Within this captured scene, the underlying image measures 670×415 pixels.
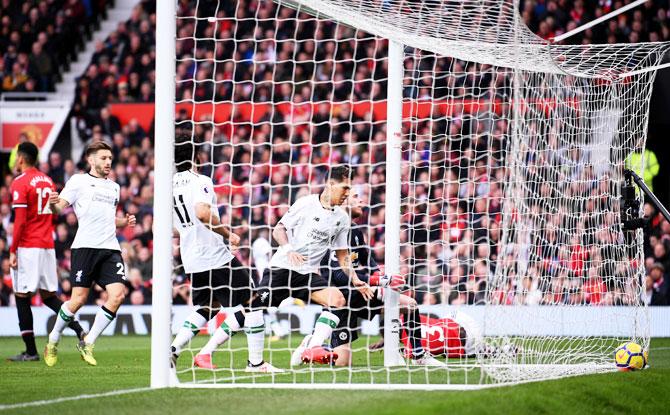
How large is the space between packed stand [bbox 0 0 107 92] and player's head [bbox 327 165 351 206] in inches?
591

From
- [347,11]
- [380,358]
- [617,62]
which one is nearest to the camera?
[347,11]

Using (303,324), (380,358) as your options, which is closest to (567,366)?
(380,358)

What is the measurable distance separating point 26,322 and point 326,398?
523 cm

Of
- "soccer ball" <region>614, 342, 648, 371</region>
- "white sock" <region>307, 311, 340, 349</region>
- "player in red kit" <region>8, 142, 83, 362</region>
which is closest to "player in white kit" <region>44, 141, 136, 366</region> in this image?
"player in red kit" <region>8, 142, 83, 362</region>

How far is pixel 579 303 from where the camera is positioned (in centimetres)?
1074

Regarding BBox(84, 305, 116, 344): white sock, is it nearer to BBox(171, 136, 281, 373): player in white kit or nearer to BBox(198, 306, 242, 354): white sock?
BBox(171, 136, 281, 373): player in white kit

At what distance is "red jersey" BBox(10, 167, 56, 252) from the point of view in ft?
35.7

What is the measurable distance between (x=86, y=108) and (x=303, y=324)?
7877 mm

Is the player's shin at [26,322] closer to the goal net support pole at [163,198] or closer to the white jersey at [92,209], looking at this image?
the white jersey at [92,209]

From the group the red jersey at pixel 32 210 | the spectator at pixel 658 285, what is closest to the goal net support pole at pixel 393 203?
the red jersey at pixel 32 210

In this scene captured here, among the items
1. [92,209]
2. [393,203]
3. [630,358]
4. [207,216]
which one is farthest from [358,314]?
→ [92,209]

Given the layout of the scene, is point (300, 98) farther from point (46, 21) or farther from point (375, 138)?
point (46, 21)

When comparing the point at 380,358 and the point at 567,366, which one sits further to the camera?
the point at 380,358

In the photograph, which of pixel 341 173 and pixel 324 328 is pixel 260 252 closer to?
pixel 324 328
